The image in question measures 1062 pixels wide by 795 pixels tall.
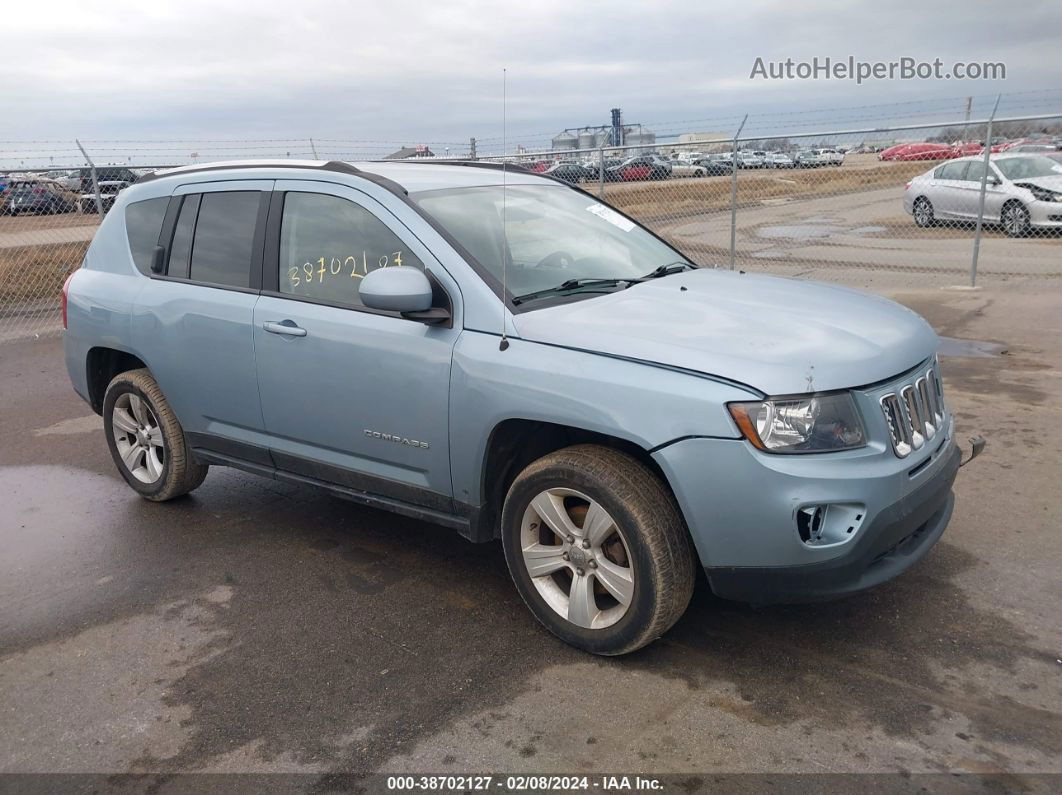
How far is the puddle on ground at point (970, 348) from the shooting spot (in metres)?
8.05

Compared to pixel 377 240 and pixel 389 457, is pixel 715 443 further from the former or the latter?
pixel 377 240

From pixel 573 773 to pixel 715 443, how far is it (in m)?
1.15

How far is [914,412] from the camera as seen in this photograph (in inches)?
136

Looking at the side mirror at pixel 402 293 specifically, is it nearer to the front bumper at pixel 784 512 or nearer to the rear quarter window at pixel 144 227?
the front bumper at pixel 784 512

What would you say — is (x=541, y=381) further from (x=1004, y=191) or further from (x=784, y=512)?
(x=1004, y=191)

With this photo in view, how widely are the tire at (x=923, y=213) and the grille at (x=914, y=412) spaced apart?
44.6 ft

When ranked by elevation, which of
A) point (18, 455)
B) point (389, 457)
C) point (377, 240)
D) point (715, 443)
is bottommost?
point (18, 455)

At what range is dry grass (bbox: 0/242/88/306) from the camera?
13656 mm

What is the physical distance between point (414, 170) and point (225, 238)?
105 centimetres

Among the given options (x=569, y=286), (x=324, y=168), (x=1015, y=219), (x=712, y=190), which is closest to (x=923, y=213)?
(x=1015, y=219)

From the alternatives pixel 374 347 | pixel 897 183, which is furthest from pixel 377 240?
pixel 897 183

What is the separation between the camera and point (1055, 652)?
3432mm

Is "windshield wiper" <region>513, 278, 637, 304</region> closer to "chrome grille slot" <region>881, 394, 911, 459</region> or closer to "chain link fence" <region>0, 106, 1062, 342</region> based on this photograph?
"chrome grille slot" <region>881, 394, 911, 459</region>

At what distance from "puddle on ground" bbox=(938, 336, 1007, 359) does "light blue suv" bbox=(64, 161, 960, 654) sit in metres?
4.48
